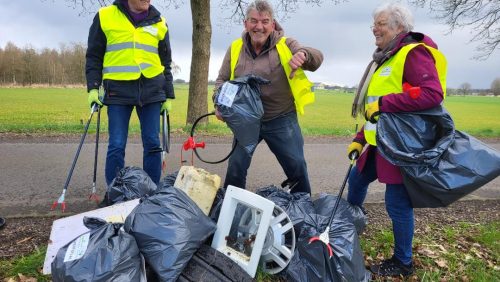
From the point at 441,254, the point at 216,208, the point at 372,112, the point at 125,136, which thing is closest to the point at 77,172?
the point at 125,136

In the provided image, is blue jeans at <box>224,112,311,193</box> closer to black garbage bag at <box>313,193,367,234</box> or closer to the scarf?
black garbage bag at <box>313,193,367,234</box>

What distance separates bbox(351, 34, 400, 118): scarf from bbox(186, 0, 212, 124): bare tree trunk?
259 inches

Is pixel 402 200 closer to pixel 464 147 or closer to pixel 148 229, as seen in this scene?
pixel 464 147

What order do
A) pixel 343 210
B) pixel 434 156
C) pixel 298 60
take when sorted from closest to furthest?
pixel 434 156
pixel 298 60
pixel 343 210

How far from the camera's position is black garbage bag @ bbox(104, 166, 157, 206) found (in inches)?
134

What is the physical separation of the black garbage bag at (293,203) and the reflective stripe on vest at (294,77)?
764mm

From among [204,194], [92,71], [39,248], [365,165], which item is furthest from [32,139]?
[365,165]

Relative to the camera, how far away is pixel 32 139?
7.37 metres

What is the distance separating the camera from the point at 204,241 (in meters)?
2.54

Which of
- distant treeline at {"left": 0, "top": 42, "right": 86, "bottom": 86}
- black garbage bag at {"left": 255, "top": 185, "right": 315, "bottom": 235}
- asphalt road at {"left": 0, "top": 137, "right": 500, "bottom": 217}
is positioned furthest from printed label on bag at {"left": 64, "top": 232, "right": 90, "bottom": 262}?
distant treeline at {"left": 0, "top": 42, "right": 86, "bottom": 86}

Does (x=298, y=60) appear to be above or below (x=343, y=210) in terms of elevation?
above

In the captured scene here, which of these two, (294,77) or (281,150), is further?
(281,150)

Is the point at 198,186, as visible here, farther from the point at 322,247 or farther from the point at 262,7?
the point at 262,7

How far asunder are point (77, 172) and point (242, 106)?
322 cm
